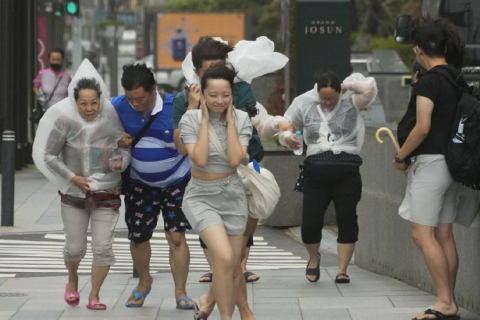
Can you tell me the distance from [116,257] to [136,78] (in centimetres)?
411

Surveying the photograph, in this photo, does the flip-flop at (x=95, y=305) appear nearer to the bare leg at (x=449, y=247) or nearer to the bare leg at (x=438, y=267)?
the bare leg at (x=438, y=267)

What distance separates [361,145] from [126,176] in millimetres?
2273

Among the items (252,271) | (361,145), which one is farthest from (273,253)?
(361,145)

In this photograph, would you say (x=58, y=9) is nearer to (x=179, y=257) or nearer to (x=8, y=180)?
(x=8, y=180)

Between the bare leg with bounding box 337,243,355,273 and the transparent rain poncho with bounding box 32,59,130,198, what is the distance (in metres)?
2.25

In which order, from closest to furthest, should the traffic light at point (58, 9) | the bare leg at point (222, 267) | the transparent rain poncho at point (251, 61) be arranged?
1. the bare leg at point (222, 267)
2. the transparent rain poncho at point (251, 61)
3. the traffic light at point (58, 9)

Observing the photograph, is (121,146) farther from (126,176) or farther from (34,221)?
(34,221)

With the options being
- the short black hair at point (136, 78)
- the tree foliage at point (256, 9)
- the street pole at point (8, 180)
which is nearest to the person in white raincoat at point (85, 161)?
the short black hair at point (136, 78)

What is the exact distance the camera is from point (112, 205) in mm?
8828

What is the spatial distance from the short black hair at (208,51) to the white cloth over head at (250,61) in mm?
119

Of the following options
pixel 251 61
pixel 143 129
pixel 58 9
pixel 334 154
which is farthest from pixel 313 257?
pixel 58 9

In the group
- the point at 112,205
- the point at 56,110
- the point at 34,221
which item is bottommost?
the point at 34,221

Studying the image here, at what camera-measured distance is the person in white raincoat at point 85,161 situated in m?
8.66

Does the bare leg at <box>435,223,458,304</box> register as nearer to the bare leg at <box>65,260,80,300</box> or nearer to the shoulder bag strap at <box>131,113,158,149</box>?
the shoulder bag strap at <box>131,113,158,149</box>
